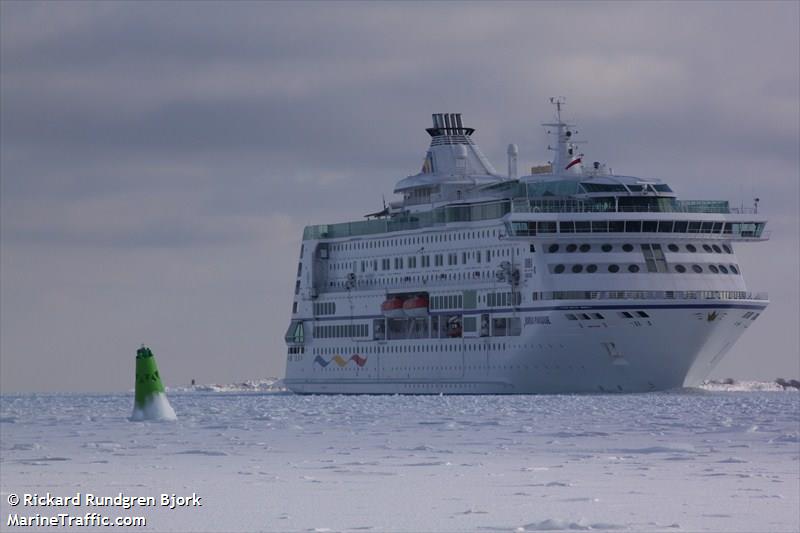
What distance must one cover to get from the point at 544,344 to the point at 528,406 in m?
16.7

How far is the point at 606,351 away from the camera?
224 feet

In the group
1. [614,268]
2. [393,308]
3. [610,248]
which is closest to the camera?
[614,268]

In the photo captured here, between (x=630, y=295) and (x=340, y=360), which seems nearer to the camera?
(x=630, y=295)

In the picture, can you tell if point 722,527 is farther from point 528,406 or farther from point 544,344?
point 544,344

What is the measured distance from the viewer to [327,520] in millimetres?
18781

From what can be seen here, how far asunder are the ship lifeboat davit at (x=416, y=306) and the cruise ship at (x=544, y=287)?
9 centimetres

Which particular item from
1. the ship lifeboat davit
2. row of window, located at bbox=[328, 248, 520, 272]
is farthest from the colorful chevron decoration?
row of window, located at bbox=[328, 248, 520, 272]

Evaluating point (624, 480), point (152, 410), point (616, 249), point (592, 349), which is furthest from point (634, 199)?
point (624, 480)

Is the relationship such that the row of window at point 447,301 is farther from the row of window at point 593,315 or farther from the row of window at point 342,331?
the row of window at point 593,315

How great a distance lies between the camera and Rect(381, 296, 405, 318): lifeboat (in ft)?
259

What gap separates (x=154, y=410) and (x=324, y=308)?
4179cm

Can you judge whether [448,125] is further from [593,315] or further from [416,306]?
[593,315]

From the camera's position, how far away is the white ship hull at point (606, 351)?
6775 centimetres

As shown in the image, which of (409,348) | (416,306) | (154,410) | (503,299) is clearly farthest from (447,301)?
(154,410)
